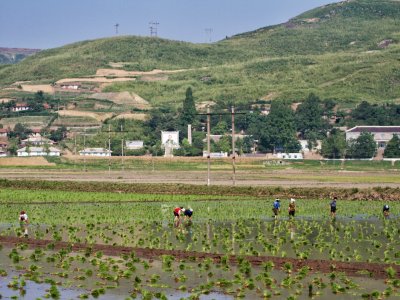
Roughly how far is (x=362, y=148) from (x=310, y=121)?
2818 cm

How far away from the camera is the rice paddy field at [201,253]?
31.4 metres

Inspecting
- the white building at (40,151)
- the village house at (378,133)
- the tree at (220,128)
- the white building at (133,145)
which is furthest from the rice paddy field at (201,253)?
the tree at (220,128)

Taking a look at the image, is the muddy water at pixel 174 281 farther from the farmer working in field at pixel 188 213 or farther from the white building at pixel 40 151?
the white building at pixel 40 151

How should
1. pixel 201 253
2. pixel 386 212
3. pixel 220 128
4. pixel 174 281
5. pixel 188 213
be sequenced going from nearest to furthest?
pixel 174 281, pixel 201 253, pixel 188 213, pixel 386 212, pixel 220 128

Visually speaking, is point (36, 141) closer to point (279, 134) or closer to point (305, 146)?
point (279, 134)

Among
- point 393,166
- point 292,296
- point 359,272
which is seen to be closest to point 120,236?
point 359,272

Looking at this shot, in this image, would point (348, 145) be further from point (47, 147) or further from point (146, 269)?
point (146, 269)

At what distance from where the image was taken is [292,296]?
29344 mm

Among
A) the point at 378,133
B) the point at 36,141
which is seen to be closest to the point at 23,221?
the point at 378,133

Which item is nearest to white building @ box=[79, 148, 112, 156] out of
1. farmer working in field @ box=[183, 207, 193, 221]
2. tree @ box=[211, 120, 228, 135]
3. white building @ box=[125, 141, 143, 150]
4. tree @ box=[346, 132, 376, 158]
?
white building @ box=[125, 141, 143, 150]

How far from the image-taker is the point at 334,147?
149 m

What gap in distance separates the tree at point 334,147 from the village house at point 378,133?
3.97 m

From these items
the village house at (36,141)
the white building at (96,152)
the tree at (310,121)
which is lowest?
the white building at (96,152)

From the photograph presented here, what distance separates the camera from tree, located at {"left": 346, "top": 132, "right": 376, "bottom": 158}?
14788cm
